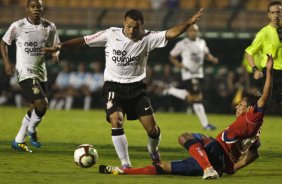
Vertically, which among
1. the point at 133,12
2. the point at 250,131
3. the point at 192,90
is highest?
the point at 133,12

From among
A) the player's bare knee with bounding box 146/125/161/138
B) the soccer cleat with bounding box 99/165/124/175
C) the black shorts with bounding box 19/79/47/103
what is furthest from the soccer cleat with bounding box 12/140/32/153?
the soccer cleat with bounding box 99/165/124/175

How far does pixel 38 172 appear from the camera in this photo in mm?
10711

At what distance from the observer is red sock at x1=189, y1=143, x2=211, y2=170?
10039mm

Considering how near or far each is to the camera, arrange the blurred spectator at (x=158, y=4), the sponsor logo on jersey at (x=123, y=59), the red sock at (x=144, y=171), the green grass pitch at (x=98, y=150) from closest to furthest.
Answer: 1. the green grass pitch at (x=98, y=150)
2. the red sock at (x=144, y=171)
3. the sponsor logo on jersey at (x=123, y=59)
4. the blurred spectator at (x=158, y=4)

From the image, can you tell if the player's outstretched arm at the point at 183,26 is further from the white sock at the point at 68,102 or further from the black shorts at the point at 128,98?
the white sock at the point at 68,102

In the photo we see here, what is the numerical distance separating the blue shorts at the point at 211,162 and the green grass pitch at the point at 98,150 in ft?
0.29

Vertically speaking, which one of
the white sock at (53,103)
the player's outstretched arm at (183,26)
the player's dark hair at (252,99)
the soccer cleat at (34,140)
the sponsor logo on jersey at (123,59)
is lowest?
the white sock at (53,103)

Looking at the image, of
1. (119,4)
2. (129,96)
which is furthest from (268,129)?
(119,4)

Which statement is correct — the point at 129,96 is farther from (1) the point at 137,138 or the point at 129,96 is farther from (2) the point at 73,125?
(2) the point at 73,125

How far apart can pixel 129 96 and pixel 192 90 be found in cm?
985

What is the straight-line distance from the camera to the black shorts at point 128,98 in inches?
443

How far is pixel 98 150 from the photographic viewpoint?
46.2ft

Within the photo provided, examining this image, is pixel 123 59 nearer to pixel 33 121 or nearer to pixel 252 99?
pixel 252 99

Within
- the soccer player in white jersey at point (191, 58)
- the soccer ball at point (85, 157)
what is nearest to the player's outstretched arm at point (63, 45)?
the soccer ball at point (85, 157)
